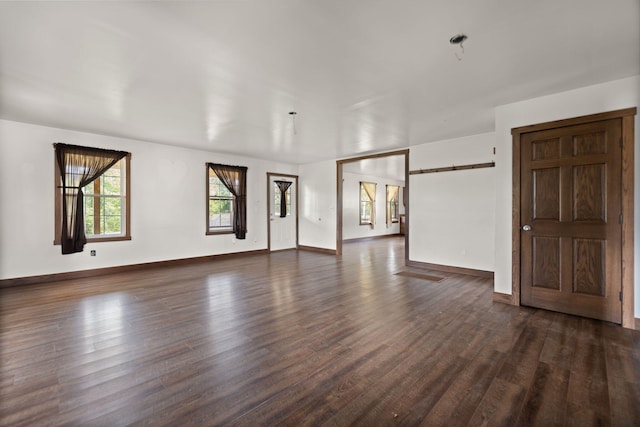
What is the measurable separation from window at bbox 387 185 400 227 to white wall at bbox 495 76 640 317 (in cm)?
854

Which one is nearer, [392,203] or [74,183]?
[74,183]

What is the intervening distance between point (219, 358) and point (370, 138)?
176 inches

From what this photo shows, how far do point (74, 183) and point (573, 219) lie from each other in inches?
291

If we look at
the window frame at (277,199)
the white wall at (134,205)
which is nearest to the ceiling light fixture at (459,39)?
the white wall at (134,205)

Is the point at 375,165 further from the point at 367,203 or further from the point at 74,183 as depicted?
the point at 74,183

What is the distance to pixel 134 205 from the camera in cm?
569

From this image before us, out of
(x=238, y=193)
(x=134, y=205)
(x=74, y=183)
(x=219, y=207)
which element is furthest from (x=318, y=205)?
(x=74, y=183)

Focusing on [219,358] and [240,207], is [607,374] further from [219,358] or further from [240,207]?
[240,207]

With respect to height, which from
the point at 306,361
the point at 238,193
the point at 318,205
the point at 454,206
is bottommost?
the point at 306,361

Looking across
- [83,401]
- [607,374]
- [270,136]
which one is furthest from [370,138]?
[83,401]

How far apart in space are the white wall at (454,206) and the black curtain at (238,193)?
410 centimetres

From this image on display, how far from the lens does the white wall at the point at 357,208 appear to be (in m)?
10.4

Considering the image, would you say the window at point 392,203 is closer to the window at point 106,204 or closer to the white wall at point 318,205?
the white wall at point 318,205

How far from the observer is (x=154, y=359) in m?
2.31
